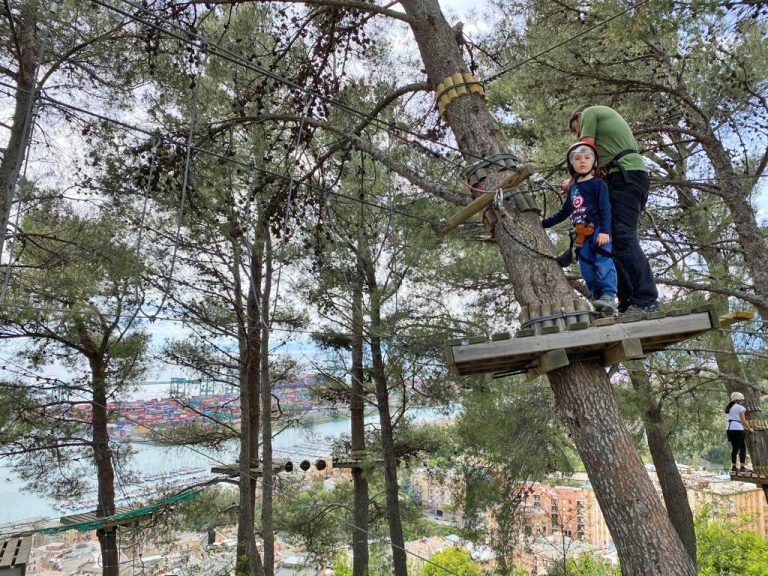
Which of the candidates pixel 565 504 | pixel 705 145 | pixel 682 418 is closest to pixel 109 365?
pixel 705 145

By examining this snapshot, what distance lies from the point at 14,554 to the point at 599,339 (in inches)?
188

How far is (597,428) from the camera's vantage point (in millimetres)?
2225

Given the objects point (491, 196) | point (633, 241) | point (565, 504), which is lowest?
point (565, 504)

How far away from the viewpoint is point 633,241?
2424 mm

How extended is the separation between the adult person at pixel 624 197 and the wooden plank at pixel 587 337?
30 cm

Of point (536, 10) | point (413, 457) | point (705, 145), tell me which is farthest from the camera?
point (413, 457)

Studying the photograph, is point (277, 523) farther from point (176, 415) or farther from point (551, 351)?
point (551, 351)

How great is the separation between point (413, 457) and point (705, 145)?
21.2 feet

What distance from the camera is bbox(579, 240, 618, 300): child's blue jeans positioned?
91.4 inches

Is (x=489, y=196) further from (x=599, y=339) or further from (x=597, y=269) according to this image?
(x=599, y=339)

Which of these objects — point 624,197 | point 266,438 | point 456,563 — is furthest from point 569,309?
point 456,563

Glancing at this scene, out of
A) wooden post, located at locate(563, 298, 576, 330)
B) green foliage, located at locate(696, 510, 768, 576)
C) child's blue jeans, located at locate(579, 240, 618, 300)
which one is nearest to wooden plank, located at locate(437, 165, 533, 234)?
child's blue jeans, located at locate(579, 240, 618, 300)

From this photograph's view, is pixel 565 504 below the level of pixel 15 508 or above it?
below

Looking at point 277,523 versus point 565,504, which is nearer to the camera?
point 277,523
